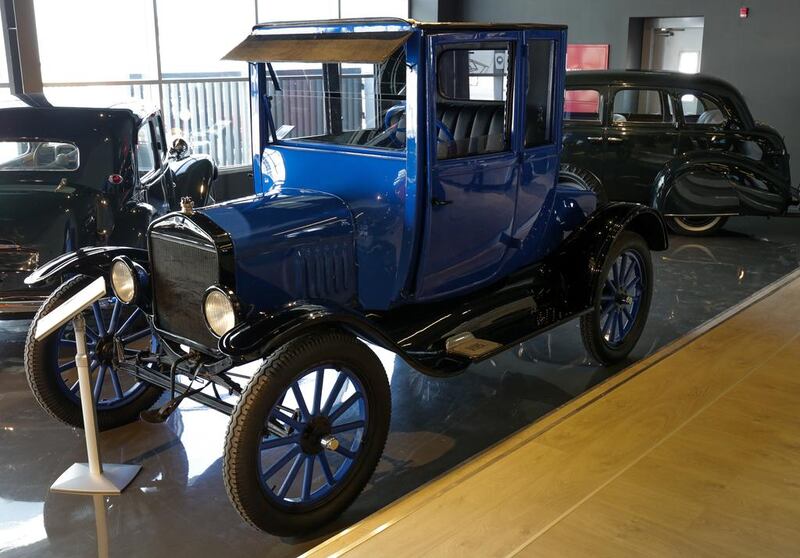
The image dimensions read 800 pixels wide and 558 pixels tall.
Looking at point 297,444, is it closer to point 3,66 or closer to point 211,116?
point 3,66

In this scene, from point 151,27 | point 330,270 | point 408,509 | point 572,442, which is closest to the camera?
point 408,509

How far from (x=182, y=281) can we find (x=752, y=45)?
26.6 ft

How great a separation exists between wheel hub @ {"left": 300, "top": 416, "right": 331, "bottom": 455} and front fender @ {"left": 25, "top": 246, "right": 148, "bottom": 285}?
3.42 ft

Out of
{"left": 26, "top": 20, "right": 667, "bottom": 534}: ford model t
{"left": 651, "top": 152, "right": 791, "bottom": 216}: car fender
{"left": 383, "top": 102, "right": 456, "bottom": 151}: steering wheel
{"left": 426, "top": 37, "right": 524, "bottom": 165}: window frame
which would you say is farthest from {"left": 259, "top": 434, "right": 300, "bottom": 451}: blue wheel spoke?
{"left": 651, "top": 152, "right": 791, "bottom": 216}: car fender

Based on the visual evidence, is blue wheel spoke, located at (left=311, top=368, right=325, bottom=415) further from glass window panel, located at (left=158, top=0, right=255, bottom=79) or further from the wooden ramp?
glass window panel, located at (left=158, top=0, right=255, bottom=79)

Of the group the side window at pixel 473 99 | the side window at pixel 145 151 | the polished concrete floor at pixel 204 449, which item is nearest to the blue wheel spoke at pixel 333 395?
the polished concrete floor at pixel 204 449

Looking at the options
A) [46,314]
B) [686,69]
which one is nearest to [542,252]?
[46,314]

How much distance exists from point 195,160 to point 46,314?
2915mm

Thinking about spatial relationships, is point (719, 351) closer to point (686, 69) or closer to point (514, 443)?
point (514, 443)

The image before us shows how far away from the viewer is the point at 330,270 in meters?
3.28

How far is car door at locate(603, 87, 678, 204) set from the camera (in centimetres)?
722

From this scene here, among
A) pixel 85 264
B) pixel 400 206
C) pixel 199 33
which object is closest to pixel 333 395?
pixel 400 206

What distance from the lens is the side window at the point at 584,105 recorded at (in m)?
7.37

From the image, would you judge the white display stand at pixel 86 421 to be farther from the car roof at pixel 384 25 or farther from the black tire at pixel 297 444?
the car roof at pixel 384 25
